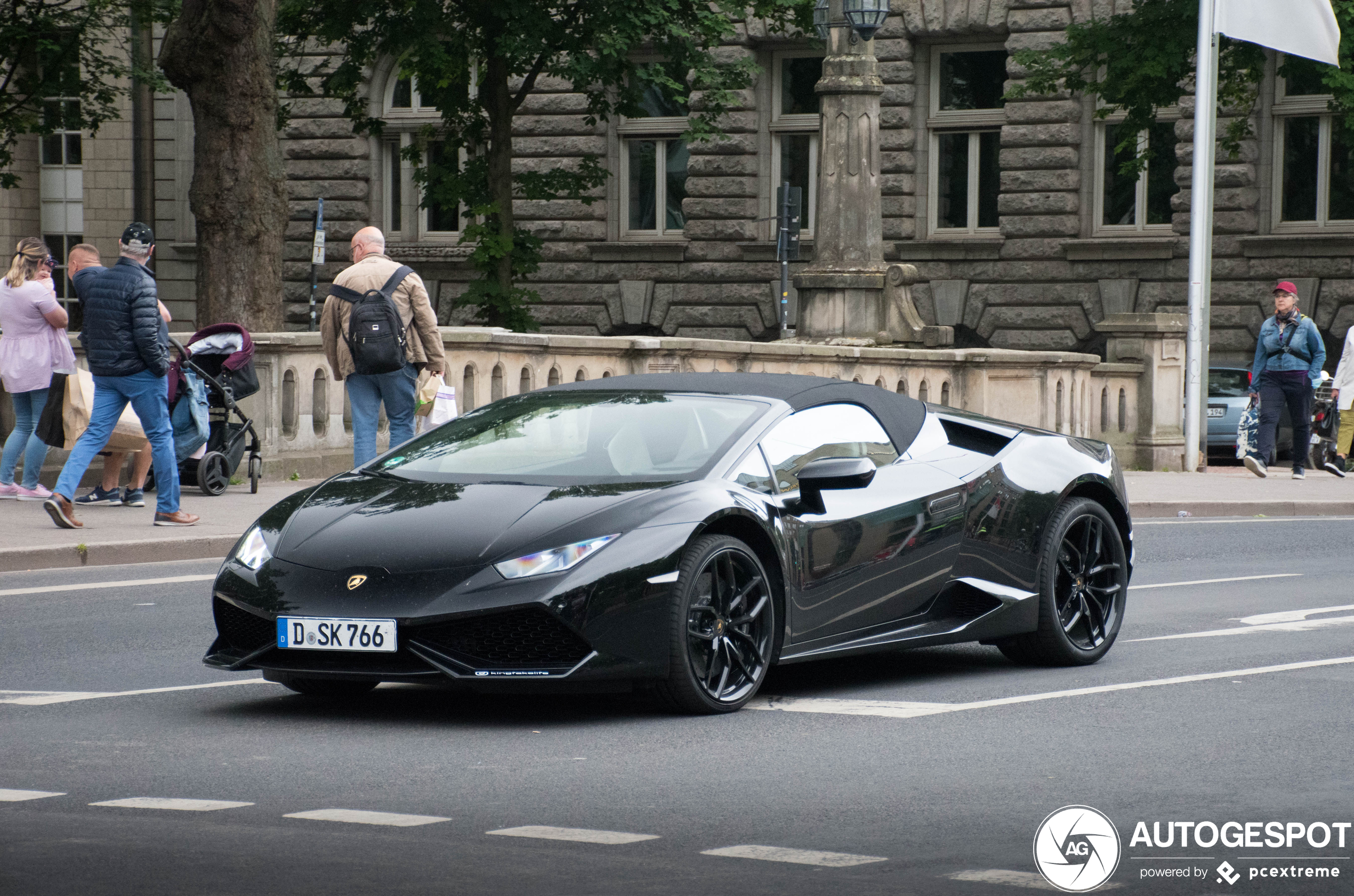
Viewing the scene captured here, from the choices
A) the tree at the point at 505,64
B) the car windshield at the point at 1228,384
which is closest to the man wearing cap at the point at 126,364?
the tree at the point at 505,64

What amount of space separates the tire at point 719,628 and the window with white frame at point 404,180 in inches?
1261

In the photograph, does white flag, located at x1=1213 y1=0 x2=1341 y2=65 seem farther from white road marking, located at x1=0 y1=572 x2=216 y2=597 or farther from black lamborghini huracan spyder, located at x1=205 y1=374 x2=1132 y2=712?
black lamborghini huracan spyder, located at x1=205 y1=374 x2=1132 y2=712

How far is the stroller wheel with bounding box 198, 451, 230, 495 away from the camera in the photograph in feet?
51.2

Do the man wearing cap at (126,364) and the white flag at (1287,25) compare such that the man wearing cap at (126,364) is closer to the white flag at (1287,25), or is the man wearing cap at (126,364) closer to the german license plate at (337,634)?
the german license plate at (337,634)

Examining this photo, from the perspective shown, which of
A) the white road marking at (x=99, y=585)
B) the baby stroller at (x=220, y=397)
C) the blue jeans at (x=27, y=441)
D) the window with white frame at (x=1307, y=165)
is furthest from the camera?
the window with white frame at (x=1307, y=165)

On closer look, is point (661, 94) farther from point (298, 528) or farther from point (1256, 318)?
point (298, 528)

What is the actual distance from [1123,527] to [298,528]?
378cm

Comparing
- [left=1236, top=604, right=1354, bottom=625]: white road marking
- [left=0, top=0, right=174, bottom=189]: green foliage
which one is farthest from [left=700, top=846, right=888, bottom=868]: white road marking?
[left=0, top=0, right=174, bottom=189]: green foliage

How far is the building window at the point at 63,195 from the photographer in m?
Result: 40.4

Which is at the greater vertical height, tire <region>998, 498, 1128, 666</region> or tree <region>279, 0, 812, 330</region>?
tree <region>279, 0, 812, 330</region>

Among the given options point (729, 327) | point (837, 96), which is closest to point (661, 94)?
point (729, 327)

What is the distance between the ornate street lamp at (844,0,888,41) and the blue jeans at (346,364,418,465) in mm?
9349

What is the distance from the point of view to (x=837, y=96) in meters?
22.6

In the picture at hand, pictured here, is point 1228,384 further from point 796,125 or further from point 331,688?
point 331,688
